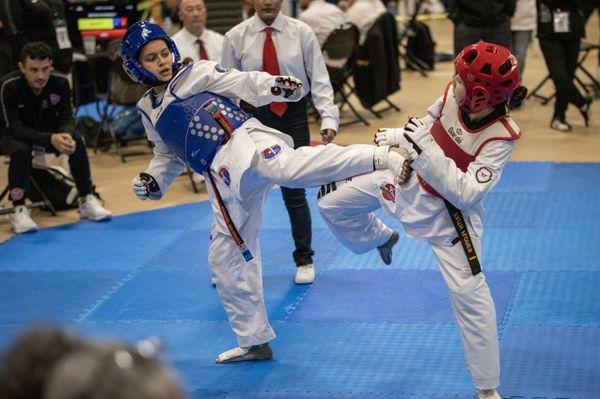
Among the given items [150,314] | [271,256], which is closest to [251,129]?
[150,314]

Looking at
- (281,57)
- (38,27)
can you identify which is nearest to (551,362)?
(281,57)

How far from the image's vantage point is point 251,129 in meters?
4.62

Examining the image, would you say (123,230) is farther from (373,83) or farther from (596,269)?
(373,83)

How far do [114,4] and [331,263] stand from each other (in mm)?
6039

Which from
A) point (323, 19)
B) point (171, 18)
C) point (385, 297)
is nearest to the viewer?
point (385, 297)

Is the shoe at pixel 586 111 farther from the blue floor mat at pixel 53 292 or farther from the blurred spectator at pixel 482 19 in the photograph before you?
the blue floor mat at pixel 53 292

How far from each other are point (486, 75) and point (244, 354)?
210cm

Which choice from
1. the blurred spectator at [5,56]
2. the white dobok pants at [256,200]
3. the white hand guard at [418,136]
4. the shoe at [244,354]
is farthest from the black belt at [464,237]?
the blurred spectator at [5,56]

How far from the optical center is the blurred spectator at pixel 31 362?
1.29 metres

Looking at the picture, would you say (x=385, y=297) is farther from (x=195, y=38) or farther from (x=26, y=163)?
(x=195, y=38)

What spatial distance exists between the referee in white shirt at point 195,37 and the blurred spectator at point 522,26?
4.28 metres

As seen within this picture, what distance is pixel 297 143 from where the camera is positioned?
587 centimetres

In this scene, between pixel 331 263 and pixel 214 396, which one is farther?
pixel 331 263

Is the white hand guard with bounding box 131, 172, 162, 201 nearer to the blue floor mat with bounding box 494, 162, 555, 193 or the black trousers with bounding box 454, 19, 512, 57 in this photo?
the blue floor mat with bounding box 494, 162, 555, 193
